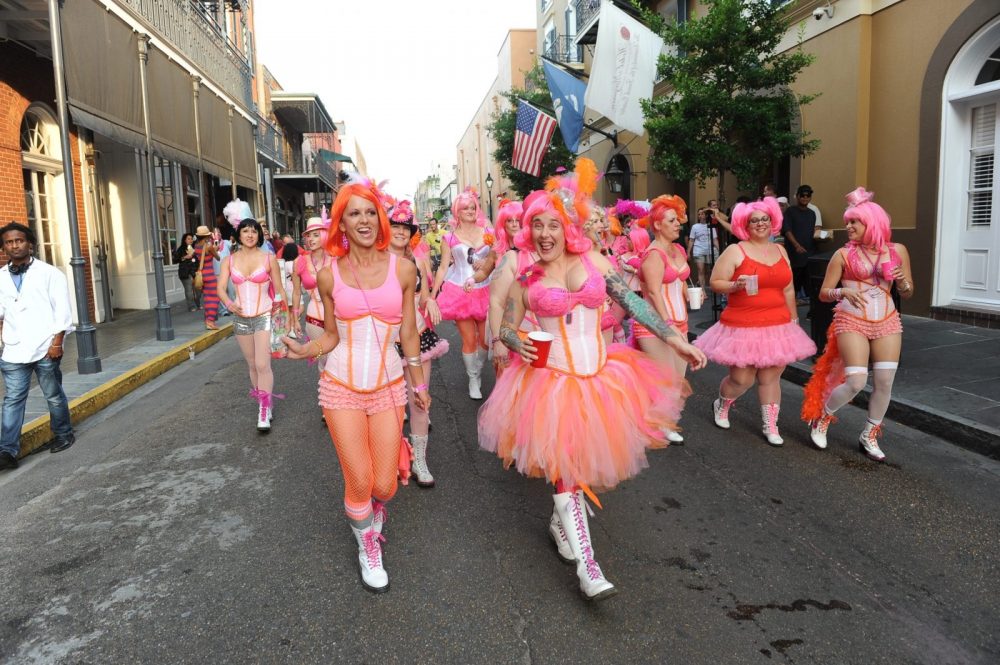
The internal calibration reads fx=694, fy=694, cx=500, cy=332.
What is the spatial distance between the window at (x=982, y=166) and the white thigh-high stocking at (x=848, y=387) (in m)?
6.62

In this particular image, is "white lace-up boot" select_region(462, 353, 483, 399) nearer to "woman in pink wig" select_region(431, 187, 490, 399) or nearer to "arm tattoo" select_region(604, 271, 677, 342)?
"woman in pink wig" select_region(431, 187, 490, 399)

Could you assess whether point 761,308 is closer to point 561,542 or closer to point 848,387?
point 848,387

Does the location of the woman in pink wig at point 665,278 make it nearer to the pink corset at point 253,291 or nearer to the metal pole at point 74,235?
the pink corset at point 253,291

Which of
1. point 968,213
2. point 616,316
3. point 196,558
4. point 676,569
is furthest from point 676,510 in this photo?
point 968,213

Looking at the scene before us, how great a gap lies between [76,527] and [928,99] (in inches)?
459

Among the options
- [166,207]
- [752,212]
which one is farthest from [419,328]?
[166,207]

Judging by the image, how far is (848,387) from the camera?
4.98 metres

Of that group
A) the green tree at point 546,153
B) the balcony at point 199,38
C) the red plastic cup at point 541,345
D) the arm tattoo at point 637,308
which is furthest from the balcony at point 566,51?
the red plastic cup at point 541,345

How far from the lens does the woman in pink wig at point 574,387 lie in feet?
10.2

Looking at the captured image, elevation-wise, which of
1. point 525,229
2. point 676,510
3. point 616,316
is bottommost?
point 676,510

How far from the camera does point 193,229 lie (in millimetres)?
19578

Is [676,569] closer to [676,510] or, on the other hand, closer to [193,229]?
[676,510]

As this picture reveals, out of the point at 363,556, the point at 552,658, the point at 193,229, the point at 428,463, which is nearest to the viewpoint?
the point at 552,658

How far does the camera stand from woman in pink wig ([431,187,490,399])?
6652 mm
